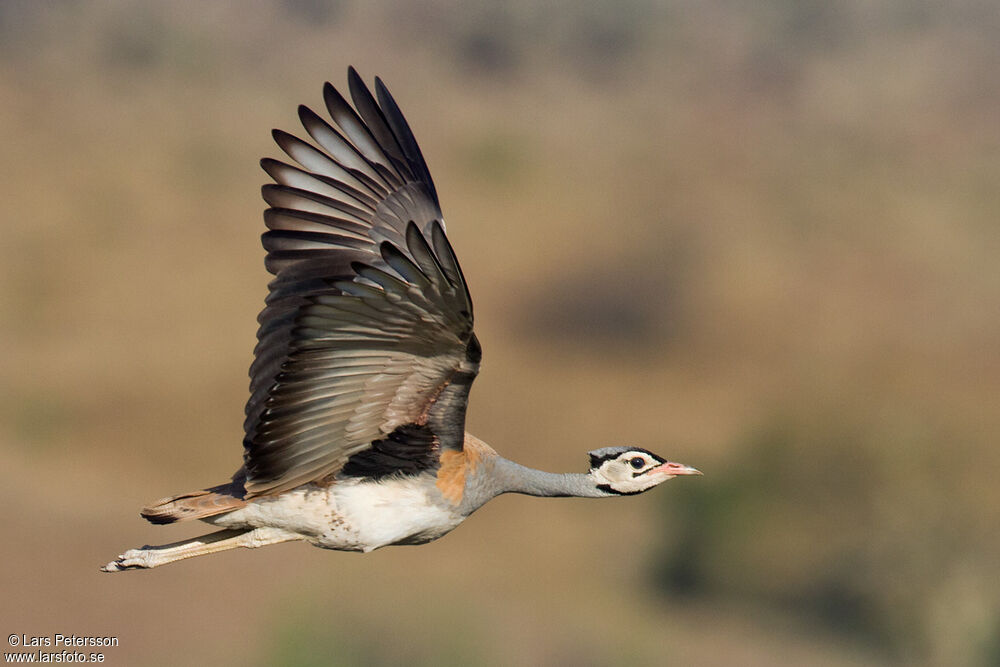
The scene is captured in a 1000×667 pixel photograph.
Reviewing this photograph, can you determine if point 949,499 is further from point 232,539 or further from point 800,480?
point 232,539

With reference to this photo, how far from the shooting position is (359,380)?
956 centimetres

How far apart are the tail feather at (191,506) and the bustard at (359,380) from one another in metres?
0.01

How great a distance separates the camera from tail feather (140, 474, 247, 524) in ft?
34.1

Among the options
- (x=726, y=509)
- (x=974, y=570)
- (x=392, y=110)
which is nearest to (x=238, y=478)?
(x=392, y=110)

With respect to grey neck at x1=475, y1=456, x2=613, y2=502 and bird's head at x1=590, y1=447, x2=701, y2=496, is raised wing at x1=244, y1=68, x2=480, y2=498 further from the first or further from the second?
bird's head at x1=590, y1=447, x2=701, y2=496

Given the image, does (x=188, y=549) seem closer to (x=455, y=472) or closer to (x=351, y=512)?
(x=351, y=512)

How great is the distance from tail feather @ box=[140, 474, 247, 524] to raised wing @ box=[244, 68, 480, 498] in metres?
0.36

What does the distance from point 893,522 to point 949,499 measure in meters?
1.73

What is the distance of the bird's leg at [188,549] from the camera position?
10852mm

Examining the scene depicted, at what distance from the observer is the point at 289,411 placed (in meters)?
9.68

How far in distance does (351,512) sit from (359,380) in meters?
1.35

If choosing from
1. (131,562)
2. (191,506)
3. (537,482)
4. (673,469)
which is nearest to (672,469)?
(673,469)

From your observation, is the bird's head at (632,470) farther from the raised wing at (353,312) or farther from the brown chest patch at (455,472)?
the raised wing at (353,312)

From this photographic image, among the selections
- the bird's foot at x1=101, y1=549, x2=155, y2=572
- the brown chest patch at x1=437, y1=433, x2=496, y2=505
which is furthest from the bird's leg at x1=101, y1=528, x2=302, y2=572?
the brown chest patch at x1=437, y1=433, x2=496, y2=505
